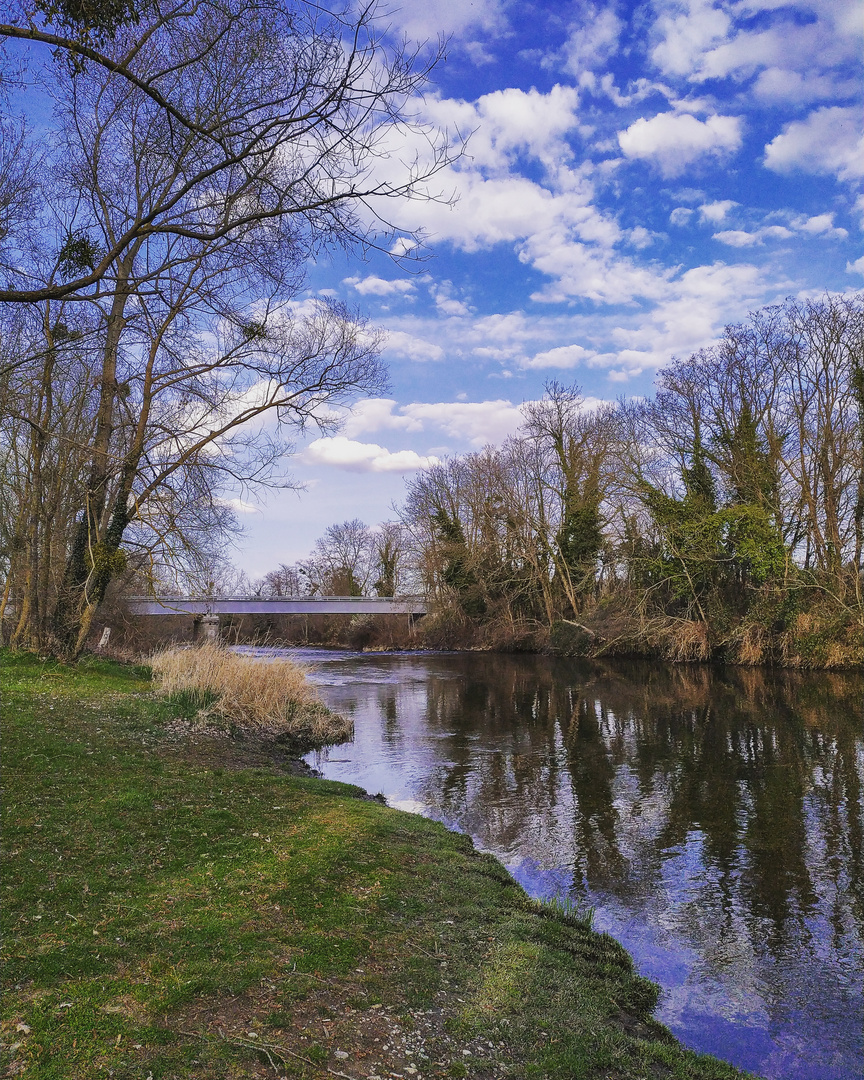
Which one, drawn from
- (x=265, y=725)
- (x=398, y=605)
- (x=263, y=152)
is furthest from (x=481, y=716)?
(x=398, y=605)

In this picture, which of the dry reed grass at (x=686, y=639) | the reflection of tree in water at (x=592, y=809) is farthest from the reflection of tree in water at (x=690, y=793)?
the dry reed grass at (x=686, y=639)

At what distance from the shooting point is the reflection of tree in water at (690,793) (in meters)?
6.99

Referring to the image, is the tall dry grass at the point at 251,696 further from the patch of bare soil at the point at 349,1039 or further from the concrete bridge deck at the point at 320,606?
the concrete bridge deck at the point at 320,606

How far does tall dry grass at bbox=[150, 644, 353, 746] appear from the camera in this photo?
44.3ft

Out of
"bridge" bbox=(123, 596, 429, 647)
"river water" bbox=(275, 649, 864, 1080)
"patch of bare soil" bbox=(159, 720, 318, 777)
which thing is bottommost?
"river water" bbox=(275, 649, 864, 1080)

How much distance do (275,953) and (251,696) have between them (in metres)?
10.2

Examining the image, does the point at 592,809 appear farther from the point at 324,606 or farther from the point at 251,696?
the point at 324,606

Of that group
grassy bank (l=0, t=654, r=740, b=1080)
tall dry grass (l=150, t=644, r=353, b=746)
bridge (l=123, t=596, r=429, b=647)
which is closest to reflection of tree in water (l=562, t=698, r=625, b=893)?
grassy bank (l=0, t=654, r=740, b=1080)

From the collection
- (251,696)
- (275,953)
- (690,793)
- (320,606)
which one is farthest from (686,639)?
(320,606)

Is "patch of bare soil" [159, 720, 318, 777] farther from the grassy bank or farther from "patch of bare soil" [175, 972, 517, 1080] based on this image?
"patch of bare soil" [175, 972, 517, 1080]

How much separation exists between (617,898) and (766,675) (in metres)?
19.4

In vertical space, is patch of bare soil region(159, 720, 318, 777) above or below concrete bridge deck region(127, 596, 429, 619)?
below

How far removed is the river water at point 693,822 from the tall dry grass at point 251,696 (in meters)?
0.84

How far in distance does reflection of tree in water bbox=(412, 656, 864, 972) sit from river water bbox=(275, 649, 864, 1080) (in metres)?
0.03
